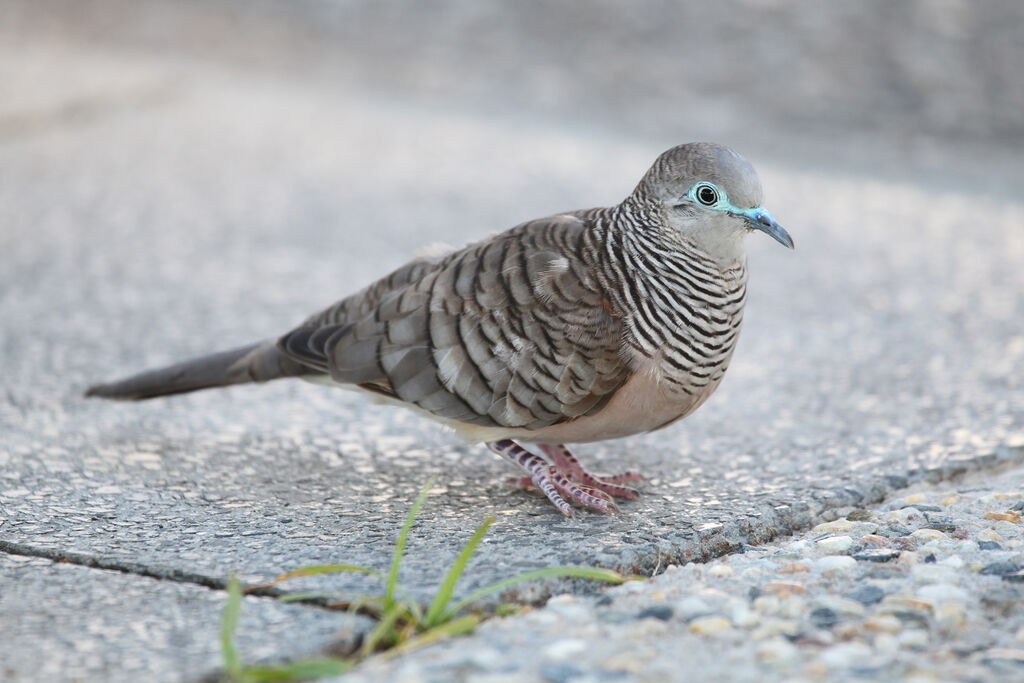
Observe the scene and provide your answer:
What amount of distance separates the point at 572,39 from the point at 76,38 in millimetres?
4228

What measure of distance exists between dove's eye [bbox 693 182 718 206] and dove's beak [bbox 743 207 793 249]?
0.29 ft

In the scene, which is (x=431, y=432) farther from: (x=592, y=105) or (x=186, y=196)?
(x=592, y=105)

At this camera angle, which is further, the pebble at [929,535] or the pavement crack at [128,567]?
the pebble at [929,535]

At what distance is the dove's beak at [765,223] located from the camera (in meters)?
3.00

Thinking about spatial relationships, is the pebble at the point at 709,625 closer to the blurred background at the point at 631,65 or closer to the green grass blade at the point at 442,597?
the green grass blade at the point at 442,597

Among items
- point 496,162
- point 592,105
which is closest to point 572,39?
point 592,105

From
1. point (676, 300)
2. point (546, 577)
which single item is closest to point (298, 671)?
point (546, 577)

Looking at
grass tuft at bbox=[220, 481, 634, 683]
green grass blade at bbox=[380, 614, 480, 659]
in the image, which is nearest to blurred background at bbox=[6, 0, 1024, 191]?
grass tuft at bbox=[220, 481, 634, 683]

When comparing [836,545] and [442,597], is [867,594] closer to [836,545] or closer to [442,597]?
[836,545]

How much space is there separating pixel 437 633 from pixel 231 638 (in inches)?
15.5

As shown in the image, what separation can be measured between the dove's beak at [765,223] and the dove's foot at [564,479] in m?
0.78

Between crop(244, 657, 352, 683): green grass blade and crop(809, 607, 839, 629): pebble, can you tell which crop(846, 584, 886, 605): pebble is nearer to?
crop(809, 607, 839, 629): pebble

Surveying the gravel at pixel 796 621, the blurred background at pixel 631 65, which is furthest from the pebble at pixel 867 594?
the blurred background at pixel 631 65

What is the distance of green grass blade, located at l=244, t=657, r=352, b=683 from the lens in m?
2.06
